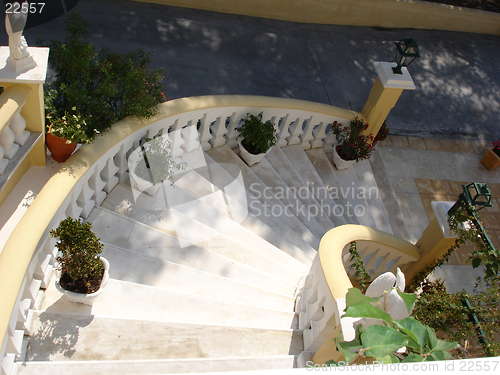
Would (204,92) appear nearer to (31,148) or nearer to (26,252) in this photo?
(31,148)

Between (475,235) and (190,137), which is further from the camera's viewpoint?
(190,137)

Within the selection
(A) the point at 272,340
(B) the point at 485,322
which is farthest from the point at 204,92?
(B) the point at 485,322

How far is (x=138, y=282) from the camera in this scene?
14.2 feet

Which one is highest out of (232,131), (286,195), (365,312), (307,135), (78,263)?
(365,312)

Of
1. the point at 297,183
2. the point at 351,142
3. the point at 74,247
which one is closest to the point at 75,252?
the point at 74,247

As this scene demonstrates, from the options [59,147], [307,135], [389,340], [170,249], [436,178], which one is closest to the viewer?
[389,340]

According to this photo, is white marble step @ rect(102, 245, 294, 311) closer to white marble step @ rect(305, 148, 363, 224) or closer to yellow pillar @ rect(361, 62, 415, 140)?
white marble step @ rect(305, 148, 363, 224)

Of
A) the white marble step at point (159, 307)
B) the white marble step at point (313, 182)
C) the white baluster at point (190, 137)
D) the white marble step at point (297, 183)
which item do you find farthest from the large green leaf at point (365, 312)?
the white marble step at point (313, 182)

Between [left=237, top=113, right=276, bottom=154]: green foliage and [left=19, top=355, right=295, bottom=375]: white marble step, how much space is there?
3.09m

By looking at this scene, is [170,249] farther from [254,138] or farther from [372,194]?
[372,194]

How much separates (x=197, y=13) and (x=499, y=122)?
697 centimetres

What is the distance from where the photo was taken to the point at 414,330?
189 cm

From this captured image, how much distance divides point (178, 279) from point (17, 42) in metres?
2.53

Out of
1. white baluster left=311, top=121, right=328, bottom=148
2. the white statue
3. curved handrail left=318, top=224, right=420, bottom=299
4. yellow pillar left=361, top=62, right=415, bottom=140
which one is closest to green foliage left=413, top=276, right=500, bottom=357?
curved handrail left=318, top=224, right=420, bottom=299
